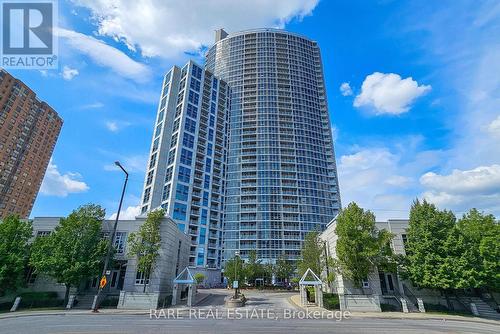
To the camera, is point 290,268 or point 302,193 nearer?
point 290,268

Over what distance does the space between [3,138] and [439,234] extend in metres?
114

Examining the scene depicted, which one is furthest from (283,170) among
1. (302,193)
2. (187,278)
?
(187,278)

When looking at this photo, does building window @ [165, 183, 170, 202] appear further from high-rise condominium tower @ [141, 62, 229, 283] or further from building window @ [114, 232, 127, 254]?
building window @ [114, 232, 127, 254]

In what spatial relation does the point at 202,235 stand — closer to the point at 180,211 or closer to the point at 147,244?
the point at 180,211

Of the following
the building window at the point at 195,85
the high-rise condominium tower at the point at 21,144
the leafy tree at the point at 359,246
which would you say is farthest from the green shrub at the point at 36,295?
the building window at the point at 195,85

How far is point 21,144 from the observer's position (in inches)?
3445

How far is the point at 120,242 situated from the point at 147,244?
5461 millimetres

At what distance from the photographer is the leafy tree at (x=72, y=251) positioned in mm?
24602

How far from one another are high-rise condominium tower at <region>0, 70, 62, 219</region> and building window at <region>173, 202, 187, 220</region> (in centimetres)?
5309

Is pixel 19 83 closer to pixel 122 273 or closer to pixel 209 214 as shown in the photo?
pixel 209 214

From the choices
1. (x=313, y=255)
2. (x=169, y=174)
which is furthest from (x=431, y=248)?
(x=169, y=174)

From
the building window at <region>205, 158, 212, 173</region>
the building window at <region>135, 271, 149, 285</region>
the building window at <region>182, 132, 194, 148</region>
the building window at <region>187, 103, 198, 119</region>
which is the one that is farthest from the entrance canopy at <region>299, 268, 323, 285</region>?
the building window at <region>187, 103, 198, 119</region>

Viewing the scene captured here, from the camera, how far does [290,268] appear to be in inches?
2596

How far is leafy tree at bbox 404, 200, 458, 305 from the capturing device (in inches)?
903
